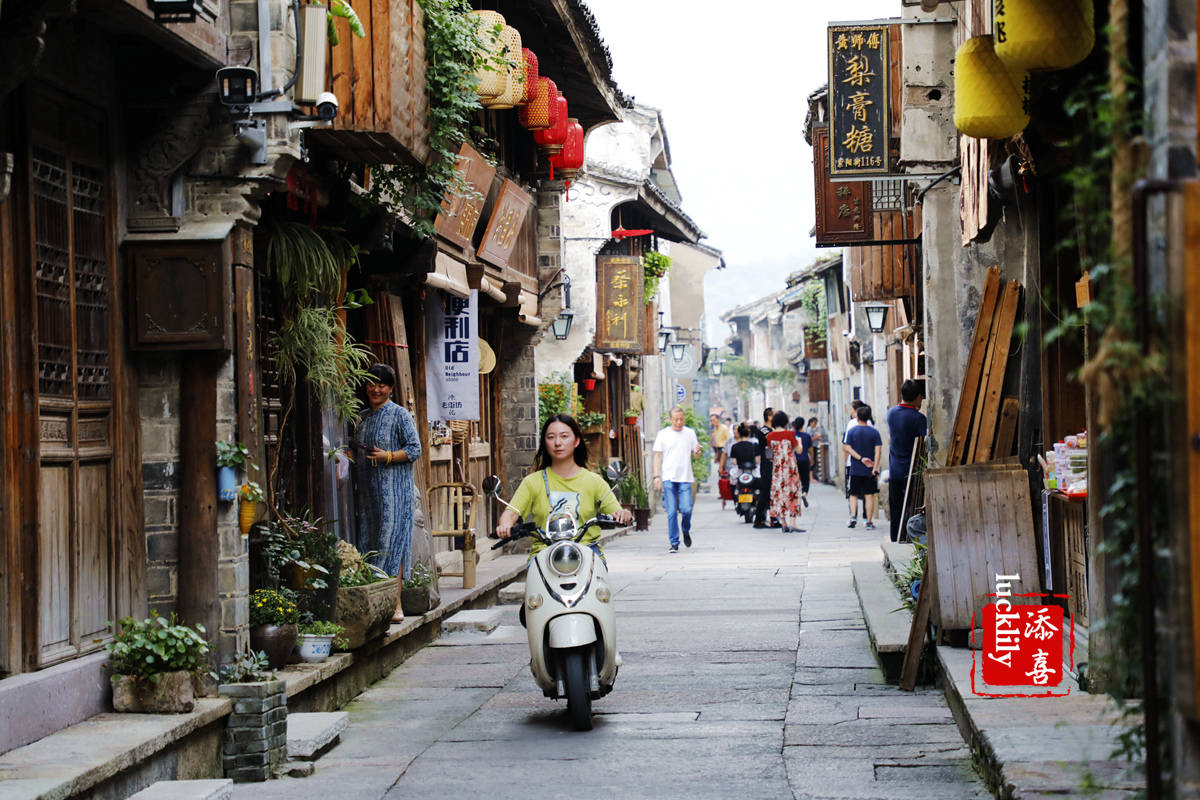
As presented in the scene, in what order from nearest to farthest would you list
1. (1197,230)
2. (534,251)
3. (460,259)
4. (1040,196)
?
(1197,230)
(1040,196)
(460,259)
(534,251)

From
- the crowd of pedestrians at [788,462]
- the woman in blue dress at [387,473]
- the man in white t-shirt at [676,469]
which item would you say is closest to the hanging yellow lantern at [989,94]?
the woman in blue dress at [387,473]

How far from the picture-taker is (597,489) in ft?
28.7

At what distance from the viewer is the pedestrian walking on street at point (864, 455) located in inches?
896

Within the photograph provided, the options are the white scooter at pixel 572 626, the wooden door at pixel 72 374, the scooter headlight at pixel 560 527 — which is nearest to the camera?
the wooden door at pixel 72 374

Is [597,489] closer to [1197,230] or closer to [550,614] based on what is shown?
[550,614]

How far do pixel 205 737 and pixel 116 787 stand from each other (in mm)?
997

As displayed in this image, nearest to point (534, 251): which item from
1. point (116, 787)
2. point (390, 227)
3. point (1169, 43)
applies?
point (390, 227)

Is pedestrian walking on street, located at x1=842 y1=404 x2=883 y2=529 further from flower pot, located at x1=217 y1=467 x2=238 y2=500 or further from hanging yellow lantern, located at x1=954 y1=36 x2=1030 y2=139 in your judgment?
flower pot, located at x1=217 y1=467 x2=238 y2=500

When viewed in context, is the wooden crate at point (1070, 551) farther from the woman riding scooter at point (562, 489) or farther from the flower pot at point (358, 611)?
the flower pot at point (358, 611)

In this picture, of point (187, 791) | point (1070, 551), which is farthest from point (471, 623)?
point (187, 791)

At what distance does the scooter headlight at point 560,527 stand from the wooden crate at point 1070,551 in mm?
2779

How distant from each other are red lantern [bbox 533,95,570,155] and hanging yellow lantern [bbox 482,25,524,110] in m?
2.82

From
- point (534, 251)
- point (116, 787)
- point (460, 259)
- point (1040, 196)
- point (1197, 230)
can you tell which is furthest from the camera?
point (534, 251)

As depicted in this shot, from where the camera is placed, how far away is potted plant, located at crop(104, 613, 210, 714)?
691 cm
